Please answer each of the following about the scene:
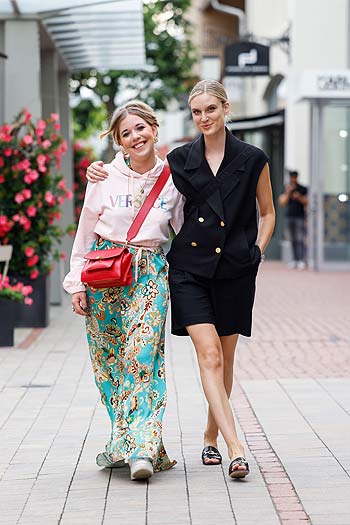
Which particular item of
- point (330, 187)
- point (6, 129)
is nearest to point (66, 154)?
point (6, 129)

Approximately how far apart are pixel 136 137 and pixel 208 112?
14.3 inches

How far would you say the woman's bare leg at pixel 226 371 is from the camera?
6367 millimetres

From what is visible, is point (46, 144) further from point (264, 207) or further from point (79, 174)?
point (79, 174)

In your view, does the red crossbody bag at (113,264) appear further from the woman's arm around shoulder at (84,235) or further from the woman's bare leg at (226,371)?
the woman's bare leg at (226,371)

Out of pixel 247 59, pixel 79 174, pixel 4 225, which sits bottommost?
pixel 4 225

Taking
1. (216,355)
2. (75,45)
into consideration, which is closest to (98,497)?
(216,355)

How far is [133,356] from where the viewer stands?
6148mm

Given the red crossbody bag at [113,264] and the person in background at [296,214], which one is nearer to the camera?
the red crossbody bag at [113,264]

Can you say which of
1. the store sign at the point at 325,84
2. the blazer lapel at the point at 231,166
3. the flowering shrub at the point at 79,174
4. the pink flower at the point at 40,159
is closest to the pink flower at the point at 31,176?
the pink flower at the point at 40,159

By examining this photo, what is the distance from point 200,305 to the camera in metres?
6.17

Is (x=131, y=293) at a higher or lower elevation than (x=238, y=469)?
higher

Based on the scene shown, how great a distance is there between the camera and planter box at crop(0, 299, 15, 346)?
11477mm

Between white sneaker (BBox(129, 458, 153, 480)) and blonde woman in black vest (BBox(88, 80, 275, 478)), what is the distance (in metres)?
0.38

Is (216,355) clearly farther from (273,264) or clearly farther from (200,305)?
(273,264)
